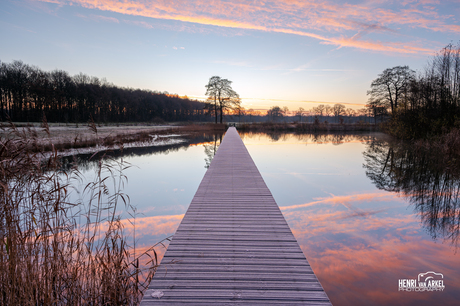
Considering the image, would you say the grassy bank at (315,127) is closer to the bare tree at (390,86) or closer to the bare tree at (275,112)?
the bare tree at (390,86)

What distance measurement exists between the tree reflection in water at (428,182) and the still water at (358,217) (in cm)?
2

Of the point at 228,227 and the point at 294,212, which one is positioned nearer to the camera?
the point at 228,227

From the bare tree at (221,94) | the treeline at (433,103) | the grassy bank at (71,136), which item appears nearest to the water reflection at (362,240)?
the grassy bank at (71,136)

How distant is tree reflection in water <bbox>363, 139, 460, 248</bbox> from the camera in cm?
389

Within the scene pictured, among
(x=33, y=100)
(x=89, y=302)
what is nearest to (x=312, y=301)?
(x=89, y=302)

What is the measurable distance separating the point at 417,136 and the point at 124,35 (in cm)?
2098

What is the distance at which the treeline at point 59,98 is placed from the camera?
27812 millimetres

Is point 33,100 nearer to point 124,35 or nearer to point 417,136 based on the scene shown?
point 124,35

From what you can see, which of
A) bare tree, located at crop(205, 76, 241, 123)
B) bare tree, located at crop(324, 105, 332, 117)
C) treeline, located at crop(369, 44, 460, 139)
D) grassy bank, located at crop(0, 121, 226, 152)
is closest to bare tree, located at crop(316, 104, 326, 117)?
bare tree, located at crop(324, 105, 332, 117)

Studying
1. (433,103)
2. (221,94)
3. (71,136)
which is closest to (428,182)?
(433,103)

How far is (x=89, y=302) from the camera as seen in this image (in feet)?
6.33

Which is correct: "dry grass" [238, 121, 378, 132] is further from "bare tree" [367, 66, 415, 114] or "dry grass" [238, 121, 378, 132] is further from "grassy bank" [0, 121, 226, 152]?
"grassy bank" [0, 121, 226, 152]

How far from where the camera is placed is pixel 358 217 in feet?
13.9

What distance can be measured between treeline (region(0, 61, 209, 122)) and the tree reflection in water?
21.5 metres
